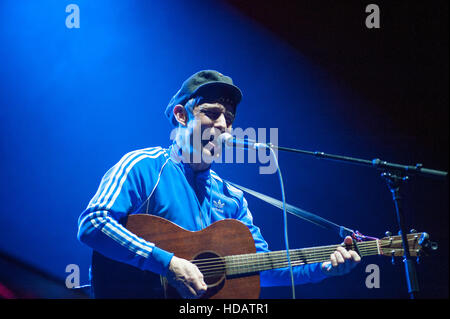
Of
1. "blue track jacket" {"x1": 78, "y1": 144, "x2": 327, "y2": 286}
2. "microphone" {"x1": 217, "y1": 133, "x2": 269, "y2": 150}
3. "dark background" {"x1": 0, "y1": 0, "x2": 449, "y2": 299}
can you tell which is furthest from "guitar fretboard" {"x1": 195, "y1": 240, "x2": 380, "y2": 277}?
"dark background" {"x1": 0, "y1": 0, "x2": 449, "y2": 299}

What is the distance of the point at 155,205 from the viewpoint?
2324 mm

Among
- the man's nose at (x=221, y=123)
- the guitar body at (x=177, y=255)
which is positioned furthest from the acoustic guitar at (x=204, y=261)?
the man's nose at (x=221, y=123)

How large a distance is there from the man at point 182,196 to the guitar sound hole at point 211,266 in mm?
137

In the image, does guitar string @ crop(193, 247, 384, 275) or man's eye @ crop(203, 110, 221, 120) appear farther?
man's eye @ crop(203, 110, 221, 120)

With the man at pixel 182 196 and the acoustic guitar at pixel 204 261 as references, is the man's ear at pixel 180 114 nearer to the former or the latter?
the man at pixel 182 196

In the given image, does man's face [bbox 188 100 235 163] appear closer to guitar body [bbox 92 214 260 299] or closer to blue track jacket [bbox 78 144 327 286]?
blue track jacket [bbox 78 144 327 286]

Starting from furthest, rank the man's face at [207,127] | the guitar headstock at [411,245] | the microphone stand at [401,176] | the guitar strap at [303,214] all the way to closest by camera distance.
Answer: the guitar strap at [303,214] → the man's face at [207,127] → the guitar headstock at [411,245] → the microphone stand at [401,176]

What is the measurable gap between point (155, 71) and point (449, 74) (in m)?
3.06

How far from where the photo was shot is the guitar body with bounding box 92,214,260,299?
1.94 metres

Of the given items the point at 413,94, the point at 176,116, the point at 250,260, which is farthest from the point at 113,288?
the point at 413,94

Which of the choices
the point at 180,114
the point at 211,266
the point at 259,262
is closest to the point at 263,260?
the point at 259,262

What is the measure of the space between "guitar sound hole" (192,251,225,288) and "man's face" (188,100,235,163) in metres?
0.75

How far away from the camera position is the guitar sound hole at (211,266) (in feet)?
6.88
